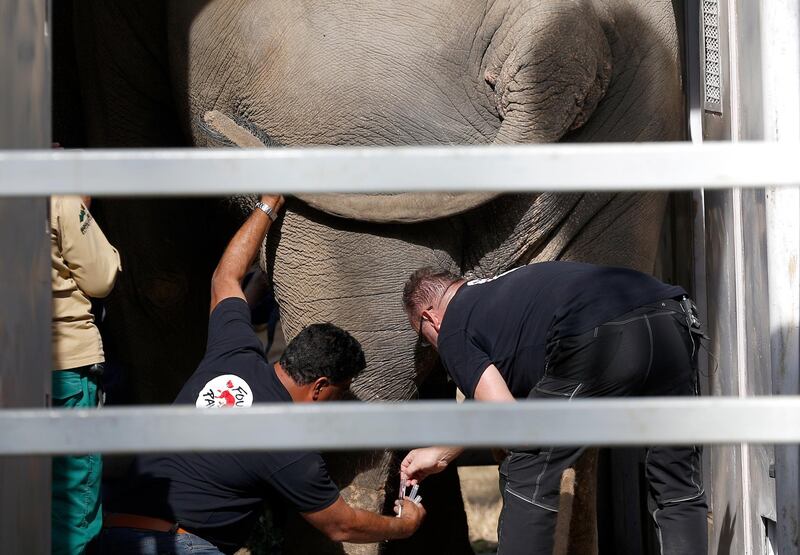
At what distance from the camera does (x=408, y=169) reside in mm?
1175

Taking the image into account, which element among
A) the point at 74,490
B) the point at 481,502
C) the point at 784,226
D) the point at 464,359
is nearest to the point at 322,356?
the point at 464,359

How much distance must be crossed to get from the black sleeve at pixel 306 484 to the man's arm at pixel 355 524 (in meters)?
0.03

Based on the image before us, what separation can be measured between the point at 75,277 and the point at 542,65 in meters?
1.45

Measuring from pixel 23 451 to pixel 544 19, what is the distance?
8.09 ft

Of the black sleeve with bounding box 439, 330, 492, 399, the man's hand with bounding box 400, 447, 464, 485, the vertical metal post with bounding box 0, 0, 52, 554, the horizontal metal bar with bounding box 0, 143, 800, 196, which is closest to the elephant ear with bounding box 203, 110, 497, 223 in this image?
the black sleeve with bounding box 439, 330, 492, 399

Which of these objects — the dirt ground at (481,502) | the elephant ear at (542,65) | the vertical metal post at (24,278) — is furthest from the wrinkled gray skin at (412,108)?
the dirt ground at (481,502)

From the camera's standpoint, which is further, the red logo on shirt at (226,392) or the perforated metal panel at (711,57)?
the perforated metal panel at (711,57)

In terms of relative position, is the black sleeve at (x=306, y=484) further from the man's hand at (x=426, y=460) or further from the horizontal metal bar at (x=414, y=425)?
the horizontal metal bar at (x=414, y=425)

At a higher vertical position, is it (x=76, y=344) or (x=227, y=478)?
(x=76, y=344)

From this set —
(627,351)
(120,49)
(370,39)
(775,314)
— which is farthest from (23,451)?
(120,49)

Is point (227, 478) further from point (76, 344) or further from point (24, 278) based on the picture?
point (24, 278)

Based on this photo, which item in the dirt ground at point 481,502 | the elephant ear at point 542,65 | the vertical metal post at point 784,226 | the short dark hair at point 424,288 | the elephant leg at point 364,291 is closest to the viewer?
the vertical metal post at point 784,226

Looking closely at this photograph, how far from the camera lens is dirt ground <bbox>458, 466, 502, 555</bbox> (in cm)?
558

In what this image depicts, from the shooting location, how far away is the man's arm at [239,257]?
11.1ft
